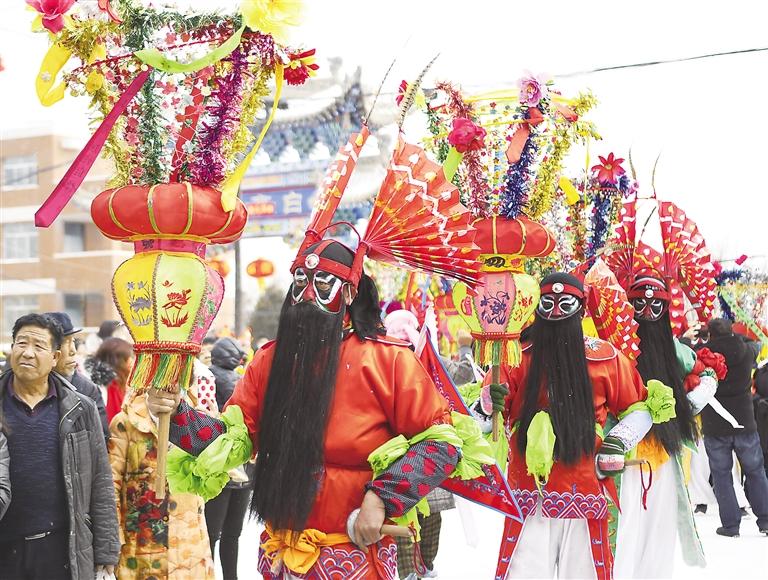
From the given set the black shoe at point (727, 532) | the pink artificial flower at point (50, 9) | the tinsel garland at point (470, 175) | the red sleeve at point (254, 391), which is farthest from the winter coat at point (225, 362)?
the black shoe at point (727, 532)

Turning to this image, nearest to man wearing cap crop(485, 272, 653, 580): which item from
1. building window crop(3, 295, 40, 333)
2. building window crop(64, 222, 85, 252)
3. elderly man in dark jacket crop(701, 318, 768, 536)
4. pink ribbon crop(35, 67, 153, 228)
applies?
pink ribbon crop(35, 67, 153, 228)

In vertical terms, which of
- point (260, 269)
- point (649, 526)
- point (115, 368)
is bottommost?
point (649, 526)

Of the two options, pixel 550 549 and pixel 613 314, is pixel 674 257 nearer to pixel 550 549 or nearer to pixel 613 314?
pixel 613 314

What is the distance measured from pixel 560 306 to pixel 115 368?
8.31ft

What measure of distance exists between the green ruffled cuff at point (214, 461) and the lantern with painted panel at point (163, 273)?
20 centimetres

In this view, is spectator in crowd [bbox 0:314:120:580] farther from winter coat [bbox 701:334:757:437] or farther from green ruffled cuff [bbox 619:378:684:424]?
winter coat [bbox 701:334:757:437]

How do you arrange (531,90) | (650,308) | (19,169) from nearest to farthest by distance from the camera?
(531,90) < (650,308) < (19,169)

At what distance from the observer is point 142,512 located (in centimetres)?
471

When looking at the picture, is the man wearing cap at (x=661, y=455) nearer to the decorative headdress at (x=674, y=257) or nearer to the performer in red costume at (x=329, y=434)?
the decorative headdress at (x=674, y=257)

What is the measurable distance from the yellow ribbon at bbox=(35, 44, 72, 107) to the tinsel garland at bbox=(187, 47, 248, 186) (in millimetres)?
514

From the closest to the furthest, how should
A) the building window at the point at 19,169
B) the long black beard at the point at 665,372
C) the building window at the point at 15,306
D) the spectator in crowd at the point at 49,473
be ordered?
the spectator in crowd at the point at 49,473 → the long black beard at the point at 665,372 → the building window at the point at 19,169 → the building window at the point at 15,306

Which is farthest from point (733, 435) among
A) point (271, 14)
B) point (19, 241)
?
point (19, 241)

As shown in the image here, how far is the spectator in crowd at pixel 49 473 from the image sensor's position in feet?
13.0

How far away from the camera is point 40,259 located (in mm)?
31438
